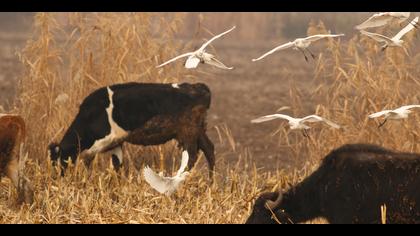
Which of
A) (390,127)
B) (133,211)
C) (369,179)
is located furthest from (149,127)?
(369,179)

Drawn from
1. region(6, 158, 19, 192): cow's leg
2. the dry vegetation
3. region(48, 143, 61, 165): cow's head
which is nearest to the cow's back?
the dry vegetation

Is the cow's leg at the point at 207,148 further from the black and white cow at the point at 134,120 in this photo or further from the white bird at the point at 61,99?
the white bird at the point at 61,99

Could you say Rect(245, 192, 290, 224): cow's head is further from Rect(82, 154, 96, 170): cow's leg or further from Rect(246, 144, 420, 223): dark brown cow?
Rect(82, 154, 96, 170): cow's leg

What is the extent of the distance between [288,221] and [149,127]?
279 centimetres

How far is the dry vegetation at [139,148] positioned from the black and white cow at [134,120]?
0.24 m

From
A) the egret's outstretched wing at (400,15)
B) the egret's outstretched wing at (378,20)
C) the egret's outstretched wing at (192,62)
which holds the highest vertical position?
the egret's outstretched wing at (400,15)

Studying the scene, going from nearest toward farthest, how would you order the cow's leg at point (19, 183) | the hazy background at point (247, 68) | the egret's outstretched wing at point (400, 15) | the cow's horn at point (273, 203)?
1. the cow's horn at point (273, 203)
2. the egret's outstretched wing at point (400, 15)
3. the cow's leg at point (19, 183)
4. the hazy background at point (247, 68)

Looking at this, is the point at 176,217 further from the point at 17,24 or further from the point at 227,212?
the point at 17,24

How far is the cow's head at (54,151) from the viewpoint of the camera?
32.3 feet

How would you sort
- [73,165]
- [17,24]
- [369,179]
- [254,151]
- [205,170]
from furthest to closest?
[17,24] < [254,151] < [205,170] < [73,165] < [369,179]

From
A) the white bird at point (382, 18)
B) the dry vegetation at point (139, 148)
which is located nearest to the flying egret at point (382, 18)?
the white bird at point (382, 18)

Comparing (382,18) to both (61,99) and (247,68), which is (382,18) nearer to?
(61,99)

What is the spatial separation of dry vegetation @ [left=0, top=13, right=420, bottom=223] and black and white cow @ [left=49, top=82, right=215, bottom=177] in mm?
240
